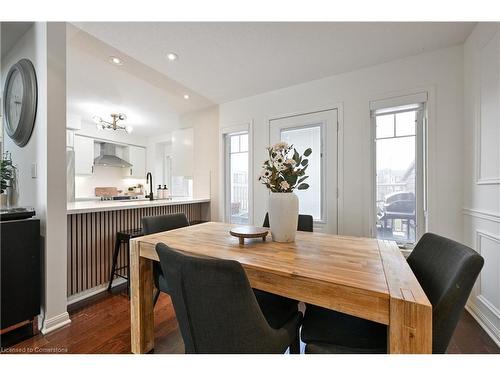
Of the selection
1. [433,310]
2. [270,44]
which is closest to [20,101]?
[270,44]

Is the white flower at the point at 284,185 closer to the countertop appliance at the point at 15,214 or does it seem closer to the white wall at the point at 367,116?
the white wall at the point at 367,116

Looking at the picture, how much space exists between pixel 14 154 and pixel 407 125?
3.80 metres

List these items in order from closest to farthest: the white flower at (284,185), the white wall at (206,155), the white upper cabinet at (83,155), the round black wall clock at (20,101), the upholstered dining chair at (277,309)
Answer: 1. the upholstered dining chair at (277,309)
2. the white flower at (284,185)
3. the round black wall clock at (20,101)
4. the white wall at (206,155)
5. the white upper cabinet at (83,155)

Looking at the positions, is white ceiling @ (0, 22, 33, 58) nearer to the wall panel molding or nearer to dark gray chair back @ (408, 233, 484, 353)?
dark gray chair back @ (408, 233, 484, 353)

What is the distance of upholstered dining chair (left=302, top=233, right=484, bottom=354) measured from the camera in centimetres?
76

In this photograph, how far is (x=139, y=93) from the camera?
324cm

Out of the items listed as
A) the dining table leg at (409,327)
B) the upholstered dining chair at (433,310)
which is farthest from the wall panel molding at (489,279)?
the dining table leg at (409,327)

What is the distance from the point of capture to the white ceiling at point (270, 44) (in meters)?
1.78

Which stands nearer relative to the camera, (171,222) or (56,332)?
(56,332)

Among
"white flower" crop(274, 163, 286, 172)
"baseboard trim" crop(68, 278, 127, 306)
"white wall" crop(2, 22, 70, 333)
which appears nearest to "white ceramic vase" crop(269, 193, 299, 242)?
"white flower" crop(274, 163, 286, 172)

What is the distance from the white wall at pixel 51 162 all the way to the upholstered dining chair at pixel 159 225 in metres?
0.64

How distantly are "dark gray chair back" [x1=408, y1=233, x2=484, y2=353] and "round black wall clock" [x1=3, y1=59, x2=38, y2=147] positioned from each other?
8.96ft

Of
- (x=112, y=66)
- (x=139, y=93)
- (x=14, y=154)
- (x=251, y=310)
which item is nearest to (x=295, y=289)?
(x=251, y=310)
